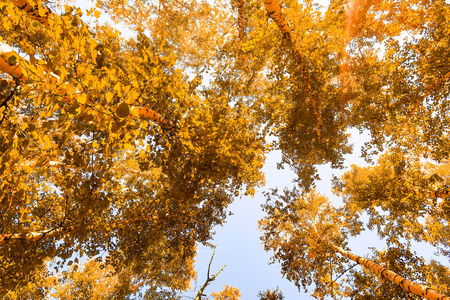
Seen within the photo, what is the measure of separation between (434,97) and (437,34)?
177 cm

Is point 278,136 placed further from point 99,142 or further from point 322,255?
point 99,142

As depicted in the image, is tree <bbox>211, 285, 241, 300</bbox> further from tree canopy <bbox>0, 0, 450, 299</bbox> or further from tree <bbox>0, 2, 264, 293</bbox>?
tree <bbox>0, 2, 264, 293</bbox>

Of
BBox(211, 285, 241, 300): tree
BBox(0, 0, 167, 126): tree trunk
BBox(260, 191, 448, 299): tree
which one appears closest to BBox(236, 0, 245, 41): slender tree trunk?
BBox(0, 0, 167, 126): tree trunk

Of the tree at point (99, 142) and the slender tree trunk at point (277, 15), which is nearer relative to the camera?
the tree at point (99, 142)

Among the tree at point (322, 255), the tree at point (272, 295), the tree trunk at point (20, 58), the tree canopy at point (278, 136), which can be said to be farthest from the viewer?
the tree at point (272, 295)

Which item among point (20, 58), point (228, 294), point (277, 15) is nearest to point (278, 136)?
point (277, 15)

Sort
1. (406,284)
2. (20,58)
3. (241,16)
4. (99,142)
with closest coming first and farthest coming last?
(20,58), (99,142), (406,284), (241,16)

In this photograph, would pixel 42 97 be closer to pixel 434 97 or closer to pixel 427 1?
pixel 434 97

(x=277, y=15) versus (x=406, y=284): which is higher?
(x=277, y=15)

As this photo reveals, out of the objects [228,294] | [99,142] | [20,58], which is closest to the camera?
[20,58]

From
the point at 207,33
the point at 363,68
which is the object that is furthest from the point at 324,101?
the point at 207,33

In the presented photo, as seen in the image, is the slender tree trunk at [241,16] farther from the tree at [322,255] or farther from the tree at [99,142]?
the tree at [322,255]

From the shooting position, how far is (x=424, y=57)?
5742 millimetres

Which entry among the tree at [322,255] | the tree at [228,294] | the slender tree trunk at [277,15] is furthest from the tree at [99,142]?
the tree at [228,294]
